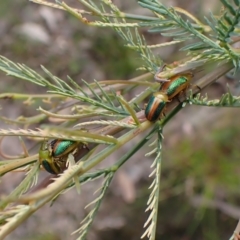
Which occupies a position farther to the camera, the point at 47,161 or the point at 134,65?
the point at 134,65

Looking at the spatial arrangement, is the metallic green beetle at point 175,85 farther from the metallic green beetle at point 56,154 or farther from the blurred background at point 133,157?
the blurred background at point 133,157

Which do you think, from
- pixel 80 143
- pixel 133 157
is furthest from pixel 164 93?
pixel 133 157

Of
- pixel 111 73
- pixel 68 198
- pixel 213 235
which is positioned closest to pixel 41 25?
pixel 111 73

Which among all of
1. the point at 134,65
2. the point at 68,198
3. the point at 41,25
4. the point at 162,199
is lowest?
the point at 162,199

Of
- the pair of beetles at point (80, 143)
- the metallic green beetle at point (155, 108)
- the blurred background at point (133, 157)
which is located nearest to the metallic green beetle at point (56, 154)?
the pair of beetles at point (80, 143)

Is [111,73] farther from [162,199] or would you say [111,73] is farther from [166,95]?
[166,95]

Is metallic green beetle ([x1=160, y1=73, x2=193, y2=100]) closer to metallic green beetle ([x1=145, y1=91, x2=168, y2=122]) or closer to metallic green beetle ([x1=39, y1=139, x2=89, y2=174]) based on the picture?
metallic green beetle ([x1=145, y1=91, x2=168, y2=122])

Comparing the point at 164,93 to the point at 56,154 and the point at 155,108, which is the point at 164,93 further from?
the point at 56,154

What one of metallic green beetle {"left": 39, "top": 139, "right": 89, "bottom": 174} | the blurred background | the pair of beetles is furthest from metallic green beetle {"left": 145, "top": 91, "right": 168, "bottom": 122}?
the blurred background
